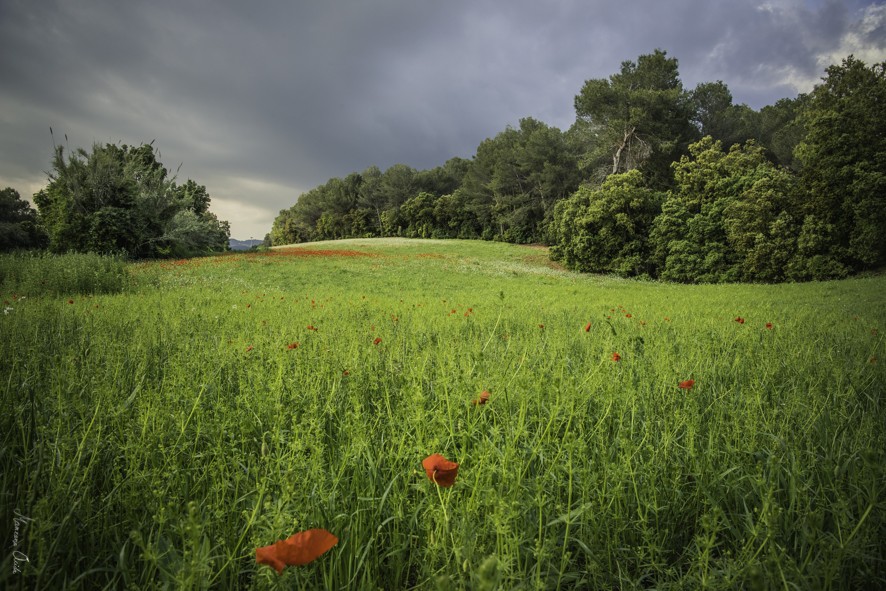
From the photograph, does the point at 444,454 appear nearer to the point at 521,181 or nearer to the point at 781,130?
the point at 781,130

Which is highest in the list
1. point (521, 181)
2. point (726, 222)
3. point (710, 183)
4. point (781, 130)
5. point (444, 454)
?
point (781, 130)

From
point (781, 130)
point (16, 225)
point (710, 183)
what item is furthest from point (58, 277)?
point (781, 130)

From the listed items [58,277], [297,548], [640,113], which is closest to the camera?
[297,548]

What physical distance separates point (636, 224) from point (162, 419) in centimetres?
2885

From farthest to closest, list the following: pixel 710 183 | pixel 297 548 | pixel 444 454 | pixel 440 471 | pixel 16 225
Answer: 1. pixel 16 225
2. pixel 710 183
3. pixel 444 454
4. pixel 440 471
5. pixel 297 548

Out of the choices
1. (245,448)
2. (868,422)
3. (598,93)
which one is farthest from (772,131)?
(245,448)

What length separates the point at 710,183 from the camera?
24.3 meters

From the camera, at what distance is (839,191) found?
18656 millimetres

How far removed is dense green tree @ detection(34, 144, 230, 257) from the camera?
2100 centimetres

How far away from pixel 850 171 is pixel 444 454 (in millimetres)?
26625

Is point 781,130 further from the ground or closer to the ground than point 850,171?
further from the ground

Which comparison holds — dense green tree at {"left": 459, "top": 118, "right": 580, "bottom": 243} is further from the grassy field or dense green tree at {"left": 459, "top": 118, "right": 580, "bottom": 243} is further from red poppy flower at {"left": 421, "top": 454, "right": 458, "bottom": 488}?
red poppy flower at {"left": 421, "top": 454, "right": 458, "bottom": 488}

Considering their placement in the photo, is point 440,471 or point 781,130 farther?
point 781,130

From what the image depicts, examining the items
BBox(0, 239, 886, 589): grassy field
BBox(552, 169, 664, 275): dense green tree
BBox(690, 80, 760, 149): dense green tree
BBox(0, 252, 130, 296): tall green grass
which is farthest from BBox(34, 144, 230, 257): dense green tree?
BBox(690, 80, 760, 149): dense green tree
